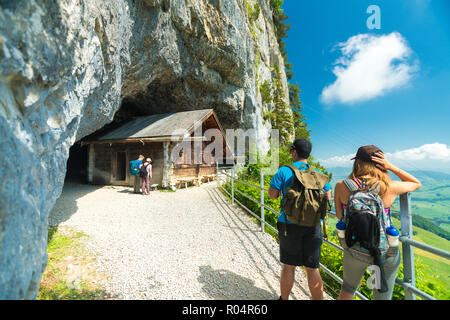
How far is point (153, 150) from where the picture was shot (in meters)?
11.6

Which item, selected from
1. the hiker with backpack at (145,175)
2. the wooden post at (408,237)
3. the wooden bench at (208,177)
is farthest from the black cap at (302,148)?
the wooden bench at (208,177)

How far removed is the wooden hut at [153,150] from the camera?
11.2m

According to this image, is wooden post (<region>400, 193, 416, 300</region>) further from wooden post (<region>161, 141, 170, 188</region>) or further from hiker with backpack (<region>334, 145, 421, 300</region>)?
wooden post (<region>161, 141, 170, 188</region>)

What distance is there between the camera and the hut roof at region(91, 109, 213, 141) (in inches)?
440

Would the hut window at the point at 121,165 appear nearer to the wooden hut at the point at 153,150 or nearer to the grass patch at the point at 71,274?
the wooden hut at the point at 153,150

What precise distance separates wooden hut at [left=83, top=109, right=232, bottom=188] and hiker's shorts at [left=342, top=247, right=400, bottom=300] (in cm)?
957

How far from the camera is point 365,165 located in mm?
1910

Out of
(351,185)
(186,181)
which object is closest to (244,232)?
(351,185)

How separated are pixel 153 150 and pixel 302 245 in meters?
10.7

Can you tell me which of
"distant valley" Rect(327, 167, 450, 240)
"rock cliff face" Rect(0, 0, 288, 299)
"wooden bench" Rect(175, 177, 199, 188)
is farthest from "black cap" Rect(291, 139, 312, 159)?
"wooden bench" Rect(175, 177, 199, 188)

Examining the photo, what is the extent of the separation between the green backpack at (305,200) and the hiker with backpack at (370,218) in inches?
8.9

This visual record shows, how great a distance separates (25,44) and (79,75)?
1.70 m

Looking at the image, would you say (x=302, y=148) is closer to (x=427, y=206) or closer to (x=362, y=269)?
(x=362, y=269)

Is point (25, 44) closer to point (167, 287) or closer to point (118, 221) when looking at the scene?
point (167, 287)
